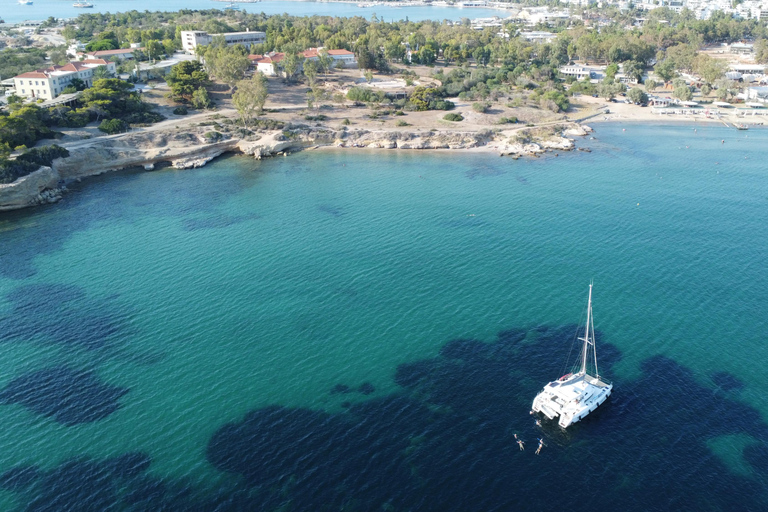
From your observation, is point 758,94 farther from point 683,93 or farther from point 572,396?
point 572,396

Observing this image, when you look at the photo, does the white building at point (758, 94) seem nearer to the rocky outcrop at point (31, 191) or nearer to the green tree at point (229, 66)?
the green tree at point (229, 66)

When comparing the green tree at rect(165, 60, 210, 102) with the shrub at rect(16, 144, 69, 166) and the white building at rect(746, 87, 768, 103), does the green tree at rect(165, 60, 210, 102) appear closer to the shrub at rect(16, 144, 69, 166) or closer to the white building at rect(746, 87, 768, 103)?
the shrub at rect(16, 144, 69, 166)

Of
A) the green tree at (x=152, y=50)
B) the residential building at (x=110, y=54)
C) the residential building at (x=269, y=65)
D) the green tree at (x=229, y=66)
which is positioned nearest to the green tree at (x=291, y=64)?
the residential building at (x=269, y=65)

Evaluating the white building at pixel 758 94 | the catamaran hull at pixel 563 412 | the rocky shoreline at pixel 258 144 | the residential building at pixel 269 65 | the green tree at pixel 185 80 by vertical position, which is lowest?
the catamaran hull at pixel 563 412

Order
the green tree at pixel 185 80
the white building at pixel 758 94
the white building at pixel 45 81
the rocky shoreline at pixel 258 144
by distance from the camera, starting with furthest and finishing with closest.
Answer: the white building at pixel 758 94 < the green tree at pixel 185 80 < the white building at pixel 45 81 < the rocky shoreline at pixel 258 144

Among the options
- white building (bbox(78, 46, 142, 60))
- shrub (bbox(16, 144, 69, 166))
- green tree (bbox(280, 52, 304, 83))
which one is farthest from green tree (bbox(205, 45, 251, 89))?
shrub (bbox(16, 144, 69, 166))

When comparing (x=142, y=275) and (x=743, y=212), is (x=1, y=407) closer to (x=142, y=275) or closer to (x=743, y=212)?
(x=142, y=275)
